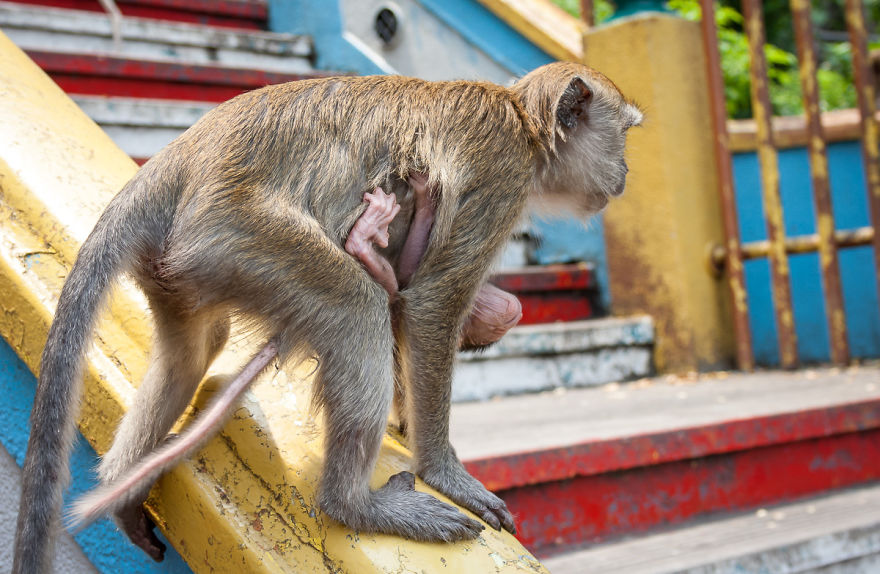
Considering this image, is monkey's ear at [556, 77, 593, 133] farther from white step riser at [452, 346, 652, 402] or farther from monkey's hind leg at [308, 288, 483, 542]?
white step riser at [452, 346, 652, 402]

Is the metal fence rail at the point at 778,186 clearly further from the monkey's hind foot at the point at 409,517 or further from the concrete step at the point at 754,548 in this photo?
the monkey's hind foot at the point at 409,517

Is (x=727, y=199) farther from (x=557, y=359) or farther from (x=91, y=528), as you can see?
(x=91, y=528)

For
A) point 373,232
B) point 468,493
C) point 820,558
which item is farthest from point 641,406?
point 373,232

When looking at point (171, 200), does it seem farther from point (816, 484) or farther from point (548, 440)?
point (816, 484)

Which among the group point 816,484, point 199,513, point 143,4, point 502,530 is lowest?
point 816,484

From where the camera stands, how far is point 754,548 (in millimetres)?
2336

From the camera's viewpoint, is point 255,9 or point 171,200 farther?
point 255,9

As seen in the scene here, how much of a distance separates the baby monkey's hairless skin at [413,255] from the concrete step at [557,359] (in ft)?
5.02

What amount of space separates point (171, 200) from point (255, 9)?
15.0 ft

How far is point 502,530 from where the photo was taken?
1729 millimetres

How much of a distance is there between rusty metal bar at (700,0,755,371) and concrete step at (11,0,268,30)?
287 centimetres

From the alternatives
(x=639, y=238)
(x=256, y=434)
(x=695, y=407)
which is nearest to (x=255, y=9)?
(x=639, y=238)

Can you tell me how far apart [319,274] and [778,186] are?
127 inches

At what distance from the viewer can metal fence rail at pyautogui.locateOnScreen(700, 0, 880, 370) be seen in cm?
415
